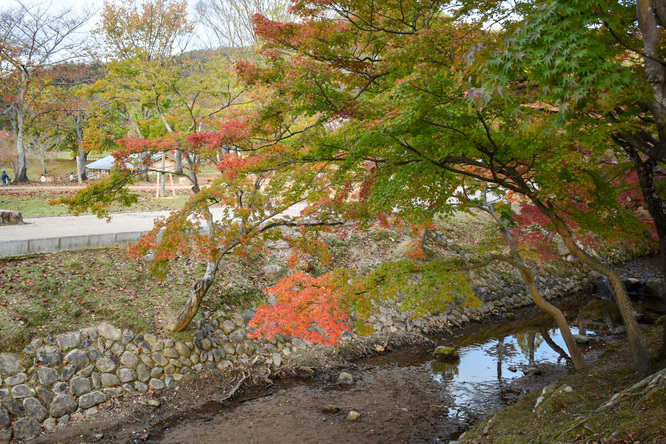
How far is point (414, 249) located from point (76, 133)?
2751 cm

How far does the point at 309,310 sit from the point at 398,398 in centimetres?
267

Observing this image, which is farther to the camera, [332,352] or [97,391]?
[332,352]

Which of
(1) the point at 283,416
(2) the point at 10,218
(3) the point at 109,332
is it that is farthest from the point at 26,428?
(2) the point at 10,218

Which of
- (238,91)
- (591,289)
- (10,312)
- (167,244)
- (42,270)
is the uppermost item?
(238,91)

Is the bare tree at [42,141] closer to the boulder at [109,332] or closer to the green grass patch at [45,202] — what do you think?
the green grass patch at [45,202]

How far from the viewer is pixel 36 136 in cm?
3111

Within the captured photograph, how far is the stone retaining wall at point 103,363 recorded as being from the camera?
24.2 feet

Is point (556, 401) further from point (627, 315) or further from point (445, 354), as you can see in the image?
point (445, 354)

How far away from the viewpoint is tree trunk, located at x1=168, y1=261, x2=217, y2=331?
9523 millimetres

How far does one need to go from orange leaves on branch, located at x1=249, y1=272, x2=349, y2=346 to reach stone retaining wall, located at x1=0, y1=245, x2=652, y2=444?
1038 millimetres

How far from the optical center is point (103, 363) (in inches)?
332

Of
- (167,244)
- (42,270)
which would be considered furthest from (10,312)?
(167,244)

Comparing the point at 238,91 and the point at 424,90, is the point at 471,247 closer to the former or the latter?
the point at 238,91

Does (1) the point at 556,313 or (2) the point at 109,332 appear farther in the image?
(2) the point at 109,332
